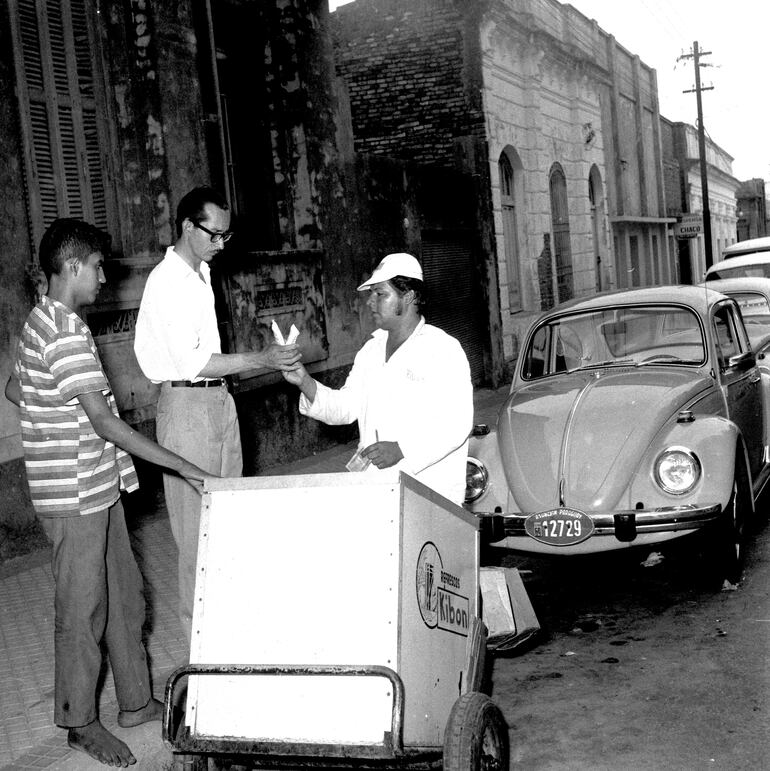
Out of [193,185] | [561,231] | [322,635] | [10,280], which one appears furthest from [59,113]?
[561,231]

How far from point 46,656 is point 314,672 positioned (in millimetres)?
2800

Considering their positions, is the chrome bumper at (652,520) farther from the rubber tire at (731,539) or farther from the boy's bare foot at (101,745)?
the boy's bare foot at (101,745)

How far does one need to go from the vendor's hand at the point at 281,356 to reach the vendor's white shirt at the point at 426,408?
336mm

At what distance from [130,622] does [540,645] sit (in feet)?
7.70

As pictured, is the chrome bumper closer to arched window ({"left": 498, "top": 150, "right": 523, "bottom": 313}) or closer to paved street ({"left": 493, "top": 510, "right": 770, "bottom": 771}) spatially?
paved street ({"left": 493, "top": 510, "right": 770, "bottom": 771})

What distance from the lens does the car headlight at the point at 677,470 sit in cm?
577

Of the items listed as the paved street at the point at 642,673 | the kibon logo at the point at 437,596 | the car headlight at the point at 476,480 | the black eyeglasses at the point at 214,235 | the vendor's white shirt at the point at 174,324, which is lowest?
the paved street at the point at 642,673

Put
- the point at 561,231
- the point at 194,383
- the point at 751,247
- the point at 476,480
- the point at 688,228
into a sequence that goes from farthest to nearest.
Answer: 1. the point at 688,228
2. the point at 561,231
3. the point at 751,247
4. the point at 476,480
5. the point at 194,383

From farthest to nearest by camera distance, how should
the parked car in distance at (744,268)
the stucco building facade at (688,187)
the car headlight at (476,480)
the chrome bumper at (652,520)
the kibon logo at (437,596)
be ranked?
the stucco building facade at (688,187) < the parked car in distance at (744,268) < the car headlight at (476,480) < the chrome bumper at (652,520) < the kibon logo at (437,596)

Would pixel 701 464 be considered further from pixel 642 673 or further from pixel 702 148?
pixel 702 148

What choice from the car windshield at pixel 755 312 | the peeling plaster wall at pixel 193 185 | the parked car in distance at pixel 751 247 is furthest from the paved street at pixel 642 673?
the parked car in distance at pixel 751 247

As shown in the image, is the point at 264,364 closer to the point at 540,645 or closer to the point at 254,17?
the point at 540,645

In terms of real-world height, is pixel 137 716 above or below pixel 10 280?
below

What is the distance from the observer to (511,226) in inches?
758
